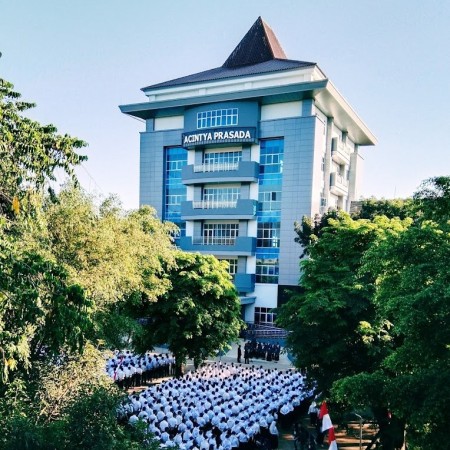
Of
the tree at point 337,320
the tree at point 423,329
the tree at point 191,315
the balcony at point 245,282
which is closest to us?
the tree at point 423,329

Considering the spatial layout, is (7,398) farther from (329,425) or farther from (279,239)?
(279,239)

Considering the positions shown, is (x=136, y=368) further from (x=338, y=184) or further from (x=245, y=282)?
(x=338, y=184)

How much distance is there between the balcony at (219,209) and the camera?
32.1 m

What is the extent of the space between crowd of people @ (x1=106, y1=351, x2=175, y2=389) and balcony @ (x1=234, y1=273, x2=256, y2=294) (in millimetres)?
10919

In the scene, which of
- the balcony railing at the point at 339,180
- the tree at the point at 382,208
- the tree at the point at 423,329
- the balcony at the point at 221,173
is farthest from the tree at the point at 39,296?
the balcony railing at the point at 339,180

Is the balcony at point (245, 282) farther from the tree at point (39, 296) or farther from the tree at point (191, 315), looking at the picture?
the tree at point (39, 296)

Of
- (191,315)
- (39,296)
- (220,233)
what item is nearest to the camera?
(39,296)

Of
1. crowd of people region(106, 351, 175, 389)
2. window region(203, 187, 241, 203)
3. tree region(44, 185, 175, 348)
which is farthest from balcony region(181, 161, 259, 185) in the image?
tree region(44, 185, 175, 348)

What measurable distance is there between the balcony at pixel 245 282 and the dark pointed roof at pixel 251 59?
52.5 feet

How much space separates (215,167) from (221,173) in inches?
37.7

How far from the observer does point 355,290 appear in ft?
39.5

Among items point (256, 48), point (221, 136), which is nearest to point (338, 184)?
point (221, 136)

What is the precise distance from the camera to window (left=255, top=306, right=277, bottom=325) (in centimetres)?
3225

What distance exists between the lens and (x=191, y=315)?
57.8 ft
